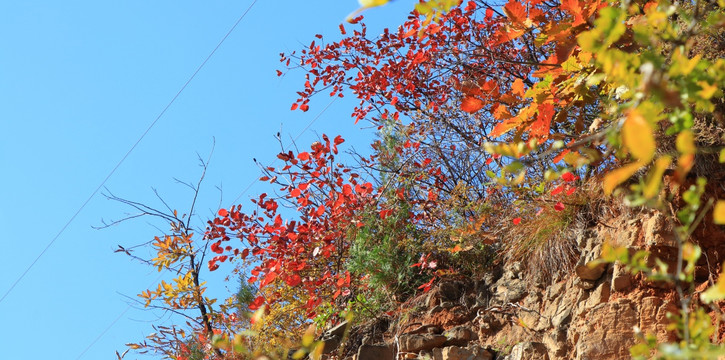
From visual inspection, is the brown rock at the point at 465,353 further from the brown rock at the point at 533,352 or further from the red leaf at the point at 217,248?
the red leaf at the point at 217,248

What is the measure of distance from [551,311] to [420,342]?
0.81 metres

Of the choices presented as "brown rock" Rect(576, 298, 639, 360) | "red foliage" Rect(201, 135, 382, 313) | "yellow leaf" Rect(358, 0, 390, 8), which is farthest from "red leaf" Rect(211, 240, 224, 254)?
"yellow leaf" Rect(358, 0, 390, 8)

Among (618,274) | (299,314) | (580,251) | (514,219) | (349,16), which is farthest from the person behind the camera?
(299,314)

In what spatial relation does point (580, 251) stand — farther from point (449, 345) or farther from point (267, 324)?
point (267, 324)

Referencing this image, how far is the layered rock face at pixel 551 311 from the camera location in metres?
3.97

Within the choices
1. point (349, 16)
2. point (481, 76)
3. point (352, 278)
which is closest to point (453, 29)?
point (481, 76)

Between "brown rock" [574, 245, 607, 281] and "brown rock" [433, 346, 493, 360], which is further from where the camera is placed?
"brown rock" [433, 346, 493, 360]

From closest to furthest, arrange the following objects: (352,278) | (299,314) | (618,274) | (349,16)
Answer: (349,16), (618,274), (352,278), (299,314)

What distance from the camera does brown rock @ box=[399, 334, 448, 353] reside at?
15.9 ft

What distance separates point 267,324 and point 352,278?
0.82 m

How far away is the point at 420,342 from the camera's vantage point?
15.8ft

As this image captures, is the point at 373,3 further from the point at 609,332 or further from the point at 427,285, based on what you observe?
the point at 427,285

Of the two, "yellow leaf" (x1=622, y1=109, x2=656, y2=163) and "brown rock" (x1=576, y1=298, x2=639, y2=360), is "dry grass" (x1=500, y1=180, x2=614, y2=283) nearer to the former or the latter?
"brown rock" (x1=576, y1=298, x2=639, y2=360)

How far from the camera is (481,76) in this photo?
6.14 meters
